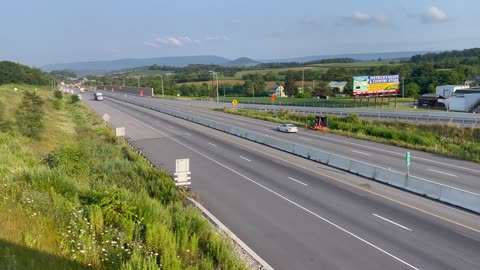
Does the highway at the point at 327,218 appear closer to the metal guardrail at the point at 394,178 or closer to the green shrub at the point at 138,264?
the metal guardrail at the point at 394,178

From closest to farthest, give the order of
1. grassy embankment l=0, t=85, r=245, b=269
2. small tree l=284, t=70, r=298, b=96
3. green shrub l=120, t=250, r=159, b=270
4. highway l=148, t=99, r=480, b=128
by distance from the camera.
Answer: green shrub l=120, t=250, r=159, b=270, grassy embankment l=0, t=85, r=245, b=269, highway l=148, t=99, r=480, b=128, small tree l=284, t=70, r=298, b=96

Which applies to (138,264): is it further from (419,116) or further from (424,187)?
(419,116)

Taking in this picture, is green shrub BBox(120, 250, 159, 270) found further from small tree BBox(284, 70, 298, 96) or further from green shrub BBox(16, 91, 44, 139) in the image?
small tree BBox(284, 70, 298, 96)

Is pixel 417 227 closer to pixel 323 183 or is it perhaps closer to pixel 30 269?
pixel 323 183

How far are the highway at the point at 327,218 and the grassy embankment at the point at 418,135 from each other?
1231cm

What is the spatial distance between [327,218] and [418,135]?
26821 mm

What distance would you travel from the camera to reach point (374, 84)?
218 ft

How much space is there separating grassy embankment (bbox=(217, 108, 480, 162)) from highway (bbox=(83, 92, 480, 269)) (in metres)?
12.3

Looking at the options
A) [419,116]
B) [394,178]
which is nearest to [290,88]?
[419,116]

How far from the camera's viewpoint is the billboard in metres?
65.4

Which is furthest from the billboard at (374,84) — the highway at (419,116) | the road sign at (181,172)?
the road sign at (181,172)

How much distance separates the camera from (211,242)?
436 inches

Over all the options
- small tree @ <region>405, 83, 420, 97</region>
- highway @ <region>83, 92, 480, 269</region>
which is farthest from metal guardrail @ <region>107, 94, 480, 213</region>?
small tree @ <region>405, 83, 420, 97</region>

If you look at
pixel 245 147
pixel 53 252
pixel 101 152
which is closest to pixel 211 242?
pixel 53 252
